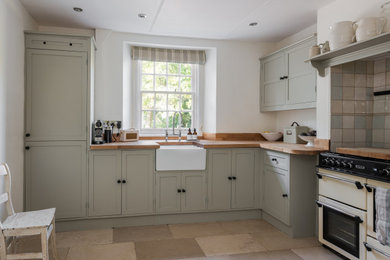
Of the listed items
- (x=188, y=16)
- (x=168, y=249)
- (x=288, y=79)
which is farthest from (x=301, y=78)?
(x=168, y=249)

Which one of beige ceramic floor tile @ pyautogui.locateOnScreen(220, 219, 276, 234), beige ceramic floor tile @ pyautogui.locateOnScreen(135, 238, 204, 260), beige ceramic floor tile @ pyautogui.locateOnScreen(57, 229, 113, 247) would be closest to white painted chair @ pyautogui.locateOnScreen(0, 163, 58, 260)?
beige ceramic floor tile @ pyautogui.locateOnScreen(57, 229, 113, 247)

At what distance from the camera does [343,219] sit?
8.25 ft

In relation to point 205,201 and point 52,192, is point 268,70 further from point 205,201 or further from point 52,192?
point 52,192

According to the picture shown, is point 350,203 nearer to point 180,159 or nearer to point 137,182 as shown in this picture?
point 180,159

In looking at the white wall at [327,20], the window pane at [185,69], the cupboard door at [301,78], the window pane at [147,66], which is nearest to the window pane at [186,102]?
the window pane at [185,69]

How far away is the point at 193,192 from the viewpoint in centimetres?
356

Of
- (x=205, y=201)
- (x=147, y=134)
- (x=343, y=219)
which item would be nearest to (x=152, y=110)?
(x=147, y=134)

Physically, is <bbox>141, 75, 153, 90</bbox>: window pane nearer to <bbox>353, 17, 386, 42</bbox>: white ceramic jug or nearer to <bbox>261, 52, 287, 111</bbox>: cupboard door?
<bbox>261, 52, 287, 111</bbox>: cupboard door

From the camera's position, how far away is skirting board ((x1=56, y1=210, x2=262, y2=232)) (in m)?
3.32

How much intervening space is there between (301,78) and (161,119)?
207 cm

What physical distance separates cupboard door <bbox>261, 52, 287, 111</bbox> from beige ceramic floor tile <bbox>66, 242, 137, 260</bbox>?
8.22 ft

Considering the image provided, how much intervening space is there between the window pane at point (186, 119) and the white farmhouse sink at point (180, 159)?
1.10 meters

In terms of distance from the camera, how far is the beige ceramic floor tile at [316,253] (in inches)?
105

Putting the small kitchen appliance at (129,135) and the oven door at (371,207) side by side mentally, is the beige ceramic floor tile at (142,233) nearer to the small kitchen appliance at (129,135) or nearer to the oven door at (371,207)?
the small kitchen appliance at (129,135)
